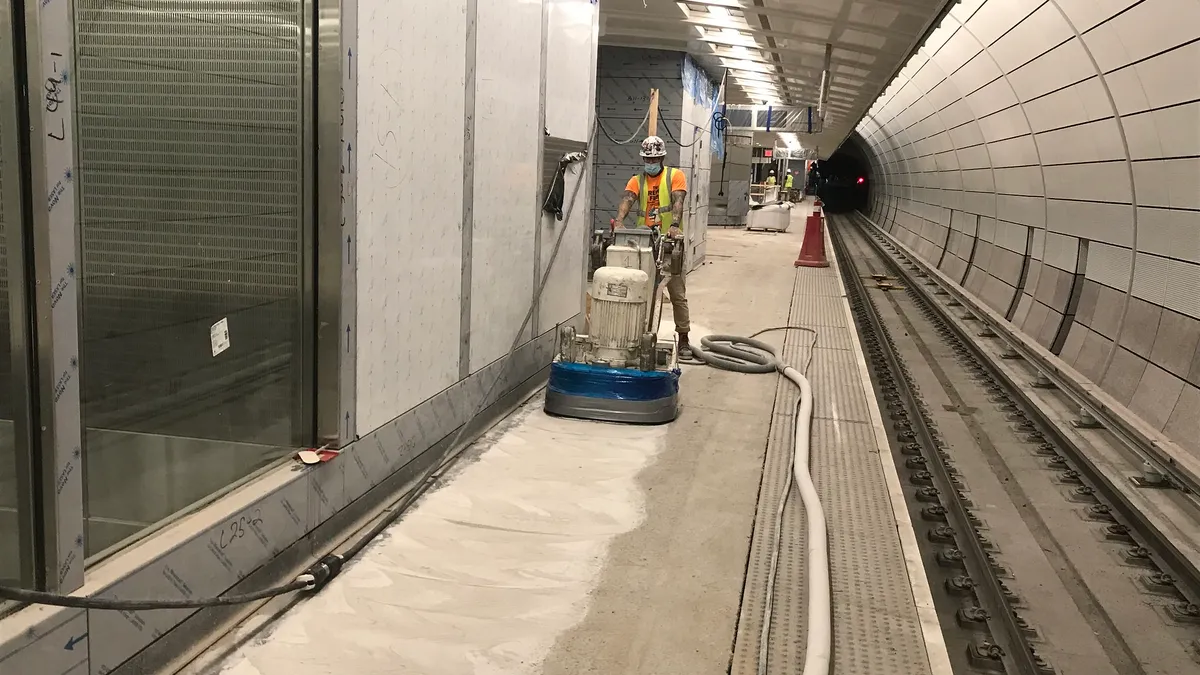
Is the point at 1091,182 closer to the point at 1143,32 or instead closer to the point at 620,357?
the point at 1143,32

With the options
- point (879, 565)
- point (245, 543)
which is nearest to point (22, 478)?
point (245, 543)

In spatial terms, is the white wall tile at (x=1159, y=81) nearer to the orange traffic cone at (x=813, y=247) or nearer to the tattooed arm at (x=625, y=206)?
the tattooed arm at (x=625, y=206)

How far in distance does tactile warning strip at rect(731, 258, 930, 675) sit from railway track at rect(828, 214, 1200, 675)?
1.60 feet

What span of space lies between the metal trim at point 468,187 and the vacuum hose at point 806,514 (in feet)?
6.26

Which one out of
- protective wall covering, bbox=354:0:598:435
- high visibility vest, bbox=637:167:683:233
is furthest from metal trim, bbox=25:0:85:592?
high visibility vest, bbox=637:167:683:233

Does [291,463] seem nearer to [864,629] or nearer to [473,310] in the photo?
[473,310]

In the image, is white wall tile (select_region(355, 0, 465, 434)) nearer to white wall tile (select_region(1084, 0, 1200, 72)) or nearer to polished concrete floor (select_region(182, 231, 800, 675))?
polished concrete floor (select_region(182, 231, 800, 675))

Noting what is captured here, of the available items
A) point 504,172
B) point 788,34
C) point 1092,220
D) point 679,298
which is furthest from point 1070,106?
point 504,172

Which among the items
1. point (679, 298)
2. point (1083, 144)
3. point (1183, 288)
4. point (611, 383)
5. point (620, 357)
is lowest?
point (611, 383)

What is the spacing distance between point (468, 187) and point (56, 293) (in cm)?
283

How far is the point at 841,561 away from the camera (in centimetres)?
407

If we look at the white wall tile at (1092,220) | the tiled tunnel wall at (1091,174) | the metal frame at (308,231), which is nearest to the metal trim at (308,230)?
the metal frame at (308,231)

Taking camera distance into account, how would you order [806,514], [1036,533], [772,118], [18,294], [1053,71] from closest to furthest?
1. [18,294]
2. [806,514]
3. [1036,533]
4. [1053,71]
5. [772,118]

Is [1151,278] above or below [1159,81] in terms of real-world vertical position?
below
